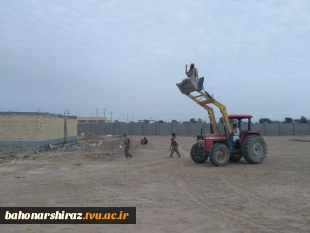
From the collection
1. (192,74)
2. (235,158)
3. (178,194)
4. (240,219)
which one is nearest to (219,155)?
(235,158)

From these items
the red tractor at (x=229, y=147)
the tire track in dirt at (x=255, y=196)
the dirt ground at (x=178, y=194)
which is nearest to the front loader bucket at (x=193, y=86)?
the red tractor at (x=229, y=147)

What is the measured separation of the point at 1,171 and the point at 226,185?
31.8ft

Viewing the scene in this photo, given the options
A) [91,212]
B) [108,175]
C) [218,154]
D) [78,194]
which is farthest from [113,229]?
[218,154]

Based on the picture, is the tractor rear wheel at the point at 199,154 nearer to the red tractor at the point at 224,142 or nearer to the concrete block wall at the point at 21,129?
the red tractor at the point at 224,142

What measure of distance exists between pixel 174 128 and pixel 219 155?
41911mm

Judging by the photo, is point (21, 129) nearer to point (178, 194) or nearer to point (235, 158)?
point (235, 158)

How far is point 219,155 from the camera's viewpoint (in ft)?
47.0

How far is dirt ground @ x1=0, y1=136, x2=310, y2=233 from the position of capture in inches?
238

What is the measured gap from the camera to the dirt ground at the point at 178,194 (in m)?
6.05

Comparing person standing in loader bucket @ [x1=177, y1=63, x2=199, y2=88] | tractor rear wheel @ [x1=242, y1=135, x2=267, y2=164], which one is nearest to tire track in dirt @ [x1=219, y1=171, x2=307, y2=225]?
tractor rear wheel @ [x1=242, y1=135, x2=267, y2=164]

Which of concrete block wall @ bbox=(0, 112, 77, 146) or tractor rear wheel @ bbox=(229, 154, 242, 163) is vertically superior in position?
concrete block wall @ bbox=(0, 112, 77, 146)

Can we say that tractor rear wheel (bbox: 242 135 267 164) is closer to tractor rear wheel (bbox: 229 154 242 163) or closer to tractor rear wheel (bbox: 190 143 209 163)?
tractor rear wheel (bbox: 229 154 242 163)

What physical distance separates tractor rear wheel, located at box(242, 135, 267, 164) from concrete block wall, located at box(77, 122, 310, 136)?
3775 cm

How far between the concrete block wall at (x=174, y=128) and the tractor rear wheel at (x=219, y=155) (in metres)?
38.7
